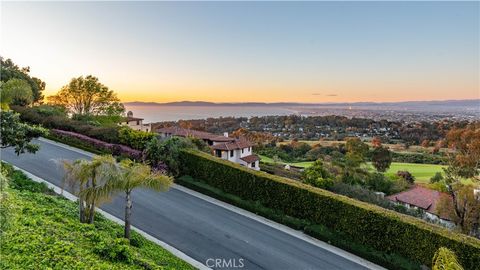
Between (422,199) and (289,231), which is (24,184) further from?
(422,199)

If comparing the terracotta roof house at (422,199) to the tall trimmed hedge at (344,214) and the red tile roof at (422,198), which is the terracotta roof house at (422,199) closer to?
the red tile roof at (422,198)

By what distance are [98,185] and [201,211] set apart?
657 cm

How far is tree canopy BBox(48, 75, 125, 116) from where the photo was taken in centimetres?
4169

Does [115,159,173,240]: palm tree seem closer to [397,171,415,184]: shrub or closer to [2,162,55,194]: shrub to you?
[2,162,55,194]: shrub

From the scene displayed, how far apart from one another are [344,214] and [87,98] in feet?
126

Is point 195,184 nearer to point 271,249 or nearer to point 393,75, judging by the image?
point 271,249

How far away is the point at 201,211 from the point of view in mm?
15477

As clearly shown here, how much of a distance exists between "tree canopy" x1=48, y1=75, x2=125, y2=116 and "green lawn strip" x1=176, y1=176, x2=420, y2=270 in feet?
93.0

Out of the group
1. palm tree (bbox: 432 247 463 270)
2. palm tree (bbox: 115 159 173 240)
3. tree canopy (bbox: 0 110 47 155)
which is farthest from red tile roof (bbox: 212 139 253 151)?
palm tree (bbox: 432 247 463 270)

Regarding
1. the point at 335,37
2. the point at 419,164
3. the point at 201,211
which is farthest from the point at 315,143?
the point at 201,211

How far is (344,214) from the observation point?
13.6 metres

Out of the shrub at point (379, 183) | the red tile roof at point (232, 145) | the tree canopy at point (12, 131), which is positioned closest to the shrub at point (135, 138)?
the tree canopy at point (12, 131)

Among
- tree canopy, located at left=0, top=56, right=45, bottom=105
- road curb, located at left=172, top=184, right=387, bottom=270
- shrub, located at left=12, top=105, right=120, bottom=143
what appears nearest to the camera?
road curb, located at left=172, top=184, right=387, bottom=270

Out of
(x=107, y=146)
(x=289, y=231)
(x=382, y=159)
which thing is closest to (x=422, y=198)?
(x=382, y=159)
